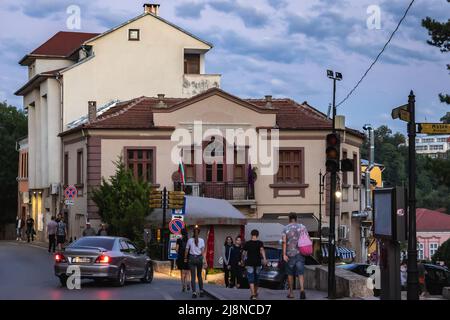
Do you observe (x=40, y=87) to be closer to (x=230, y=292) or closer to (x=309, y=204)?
(x=309, y=204)

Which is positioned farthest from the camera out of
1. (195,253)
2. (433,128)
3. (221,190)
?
(221,190)

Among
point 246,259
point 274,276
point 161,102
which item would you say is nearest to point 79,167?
point 161,102

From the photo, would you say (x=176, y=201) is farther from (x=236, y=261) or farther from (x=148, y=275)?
(x=236, y=261)

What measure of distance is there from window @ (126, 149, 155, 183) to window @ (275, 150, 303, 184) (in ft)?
22.9

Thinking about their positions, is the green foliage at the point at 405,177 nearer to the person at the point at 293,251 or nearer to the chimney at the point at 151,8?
the chimney at the point at 151,8

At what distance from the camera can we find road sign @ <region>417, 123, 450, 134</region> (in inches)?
780

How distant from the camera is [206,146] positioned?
5047 centimetres

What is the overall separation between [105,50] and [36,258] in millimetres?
21071

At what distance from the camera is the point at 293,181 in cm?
5162

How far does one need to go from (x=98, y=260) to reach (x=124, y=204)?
54.5 feet

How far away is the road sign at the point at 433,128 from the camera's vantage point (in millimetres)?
19812

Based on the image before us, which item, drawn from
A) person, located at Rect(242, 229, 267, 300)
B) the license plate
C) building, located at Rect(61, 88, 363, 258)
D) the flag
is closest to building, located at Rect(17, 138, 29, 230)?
building, located at Rect(61, 88, 363, 258)

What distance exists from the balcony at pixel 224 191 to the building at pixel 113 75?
10816 millimetres

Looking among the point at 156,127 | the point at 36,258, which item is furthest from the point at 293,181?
the point at 36,258
